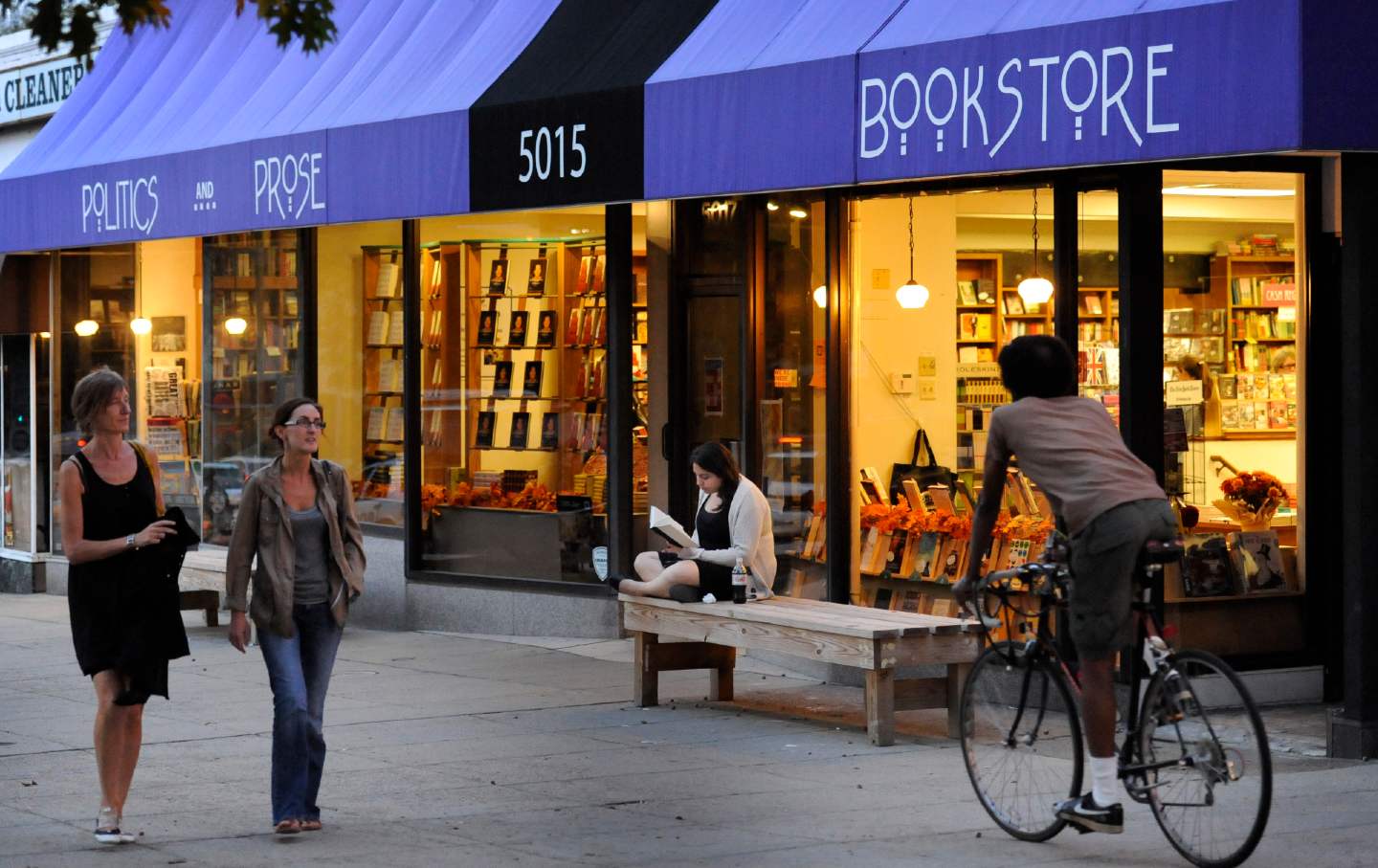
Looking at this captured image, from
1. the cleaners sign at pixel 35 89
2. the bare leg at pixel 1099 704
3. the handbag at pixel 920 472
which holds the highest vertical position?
the cleaners sign at pixel 35 89

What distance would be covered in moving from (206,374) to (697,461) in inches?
309

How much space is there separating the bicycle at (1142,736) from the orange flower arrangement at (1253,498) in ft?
11.4

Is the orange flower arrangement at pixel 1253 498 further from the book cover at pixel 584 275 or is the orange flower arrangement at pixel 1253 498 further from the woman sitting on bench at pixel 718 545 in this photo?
the book cover at pixel 584 275

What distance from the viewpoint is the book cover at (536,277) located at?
14.6 meters

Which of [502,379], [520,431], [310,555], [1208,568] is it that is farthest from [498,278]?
[310,555]

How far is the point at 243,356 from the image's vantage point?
17.2 meters

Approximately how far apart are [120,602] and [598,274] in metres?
6.76

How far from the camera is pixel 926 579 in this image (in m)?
12.0

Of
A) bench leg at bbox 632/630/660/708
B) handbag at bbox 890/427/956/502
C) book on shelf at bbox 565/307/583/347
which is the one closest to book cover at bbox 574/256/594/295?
book on shelf at bbox 565/307/583/347

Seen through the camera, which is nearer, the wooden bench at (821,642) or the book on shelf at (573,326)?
the wooden bench at (821,642)

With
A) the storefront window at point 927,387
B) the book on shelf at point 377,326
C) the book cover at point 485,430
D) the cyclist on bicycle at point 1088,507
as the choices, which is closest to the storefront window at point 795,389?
the storefront window at point 927,387

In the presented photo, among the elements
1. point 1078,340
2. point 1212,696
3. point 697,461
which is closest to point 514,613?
point 697,461

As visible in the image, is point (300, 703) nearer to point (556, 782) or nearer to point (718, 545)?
point (556, 782)

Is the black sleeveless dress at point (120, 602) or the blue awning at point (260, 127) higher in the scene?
the blue awning at point (260, 127)
